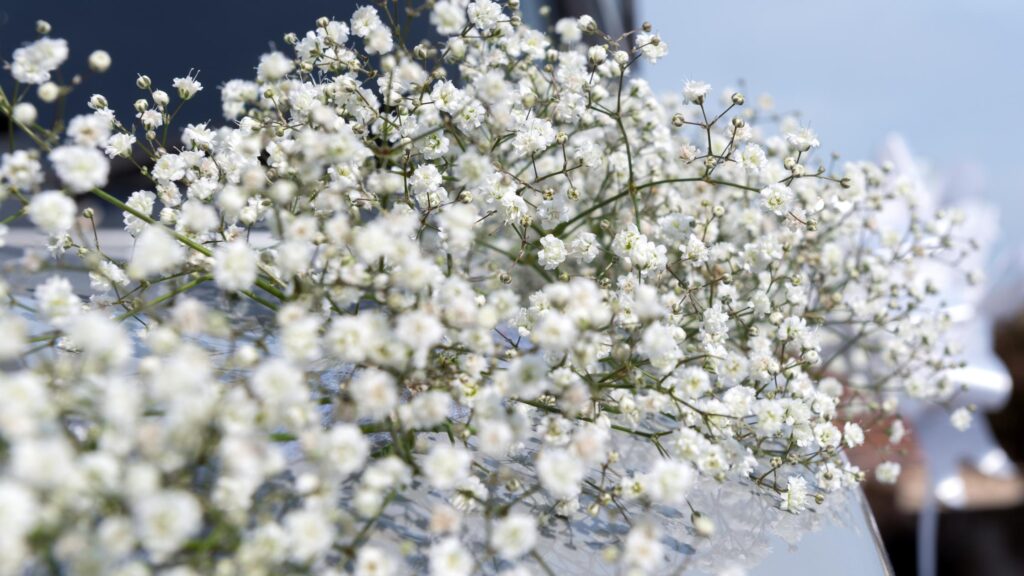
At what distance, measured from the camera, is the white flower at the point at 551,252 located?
2.59ft

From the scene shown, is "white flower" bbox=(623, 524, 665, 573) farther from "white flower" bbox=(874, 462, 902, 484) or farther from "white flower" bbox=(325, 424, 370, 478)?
"white flower" bbox=(874, 462, 902, 484)

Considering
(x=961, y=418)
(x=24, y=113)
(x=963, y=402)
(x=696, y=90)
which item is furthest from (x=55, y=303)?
(x=963, y=402)

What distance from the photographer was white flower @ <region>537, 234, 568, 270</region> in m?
0.79

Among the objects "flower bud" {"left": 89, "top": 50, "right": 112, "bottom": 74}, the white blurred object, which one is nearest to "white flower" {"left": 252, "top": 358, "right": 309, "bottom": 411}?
"flower bud" {"left": 89, "top": 50, "right": 112, "bottom": 74}

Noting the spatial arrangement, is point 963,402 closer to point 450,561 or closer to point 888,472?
point 888,472

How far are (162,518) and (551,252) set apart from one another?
1.60ft

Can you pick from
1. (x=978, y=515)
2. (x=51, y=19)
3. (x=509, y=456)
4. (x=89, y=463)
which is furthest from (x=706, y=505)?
(x=978, y=515)

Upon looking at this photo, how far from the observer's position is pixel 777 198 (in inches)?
32.4

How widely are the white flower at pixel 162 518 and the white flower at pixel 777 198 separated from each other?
63 centimetres

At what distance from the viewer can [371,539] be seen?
568mm

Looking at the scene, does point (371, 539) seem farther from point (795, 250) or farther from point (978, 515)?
point (978, 515)

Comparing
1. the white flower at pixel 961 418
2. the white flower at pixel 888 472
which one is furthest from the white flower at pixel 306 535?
the white flower at pixel 961 418

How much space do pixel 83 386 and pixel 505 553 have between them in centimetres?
A: 24

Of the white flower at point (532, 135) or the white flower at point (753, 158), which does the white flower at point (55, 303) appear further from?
the white flower at point (753, 158)
